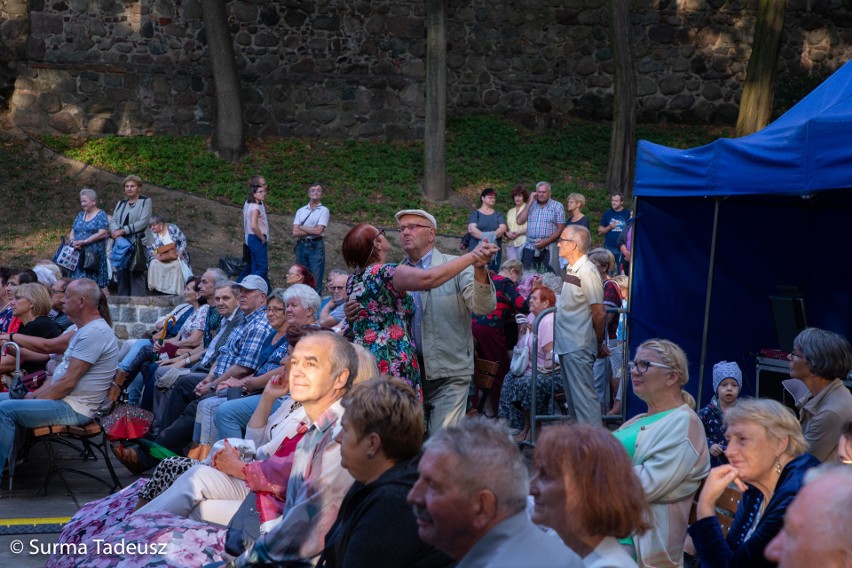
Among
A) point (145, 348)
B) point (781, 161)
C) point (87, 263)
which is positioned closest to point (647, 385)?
point (781, 161)

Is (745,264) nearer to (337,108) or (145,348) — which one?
(145,348)

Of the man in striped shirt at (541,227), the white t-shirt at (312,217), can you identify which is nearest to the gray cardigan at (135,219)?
the white t-shirt at (312,217)

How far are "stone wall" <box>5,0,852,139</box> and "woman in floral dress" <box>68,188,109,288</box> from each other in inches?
233

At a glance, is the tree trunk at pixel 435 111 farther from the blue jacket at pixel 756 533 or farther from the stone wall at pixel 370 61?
the blue jacket at pixel 756 533

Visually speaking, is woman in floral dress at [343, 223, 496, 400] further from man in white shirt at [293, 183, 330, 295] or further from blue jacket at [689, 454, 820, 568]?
man in white shirt at [293, 183, 330, 295]

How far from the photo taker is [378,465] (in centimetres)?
330

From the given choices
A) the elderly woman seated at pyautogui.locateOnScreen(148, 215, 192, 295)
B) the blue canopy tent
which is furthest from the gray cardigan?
the blue canopy tent

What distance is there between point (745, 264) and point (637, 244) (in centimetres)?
79

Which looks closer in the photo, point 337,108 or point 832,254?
point 832,254

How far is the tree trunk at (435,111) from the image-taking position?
16.9 m

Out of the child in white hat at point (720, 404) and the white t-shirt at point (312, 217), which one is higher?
the white t-shirt at point (312, 217)

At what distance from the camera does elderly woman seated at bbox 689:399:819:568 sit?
3.39m

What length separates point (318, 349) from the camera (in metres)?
4.26

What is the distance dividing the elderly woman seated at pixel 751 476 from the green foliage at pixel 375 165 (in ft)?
41.5
